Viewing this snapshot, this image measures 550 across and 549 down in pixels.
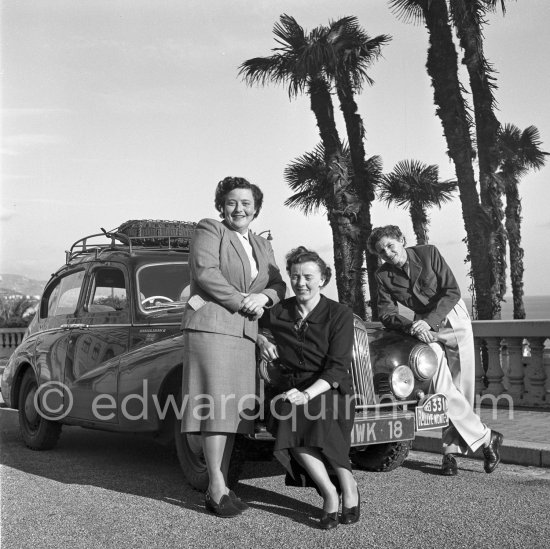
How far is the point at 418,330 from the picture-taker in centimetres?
597

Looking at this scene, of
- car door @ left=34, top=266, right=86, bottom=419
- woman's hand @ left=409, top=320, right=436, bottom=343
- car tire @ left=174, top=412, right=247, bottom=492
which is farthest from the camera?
car door @ left=34, top=266, right=86, bottom=419

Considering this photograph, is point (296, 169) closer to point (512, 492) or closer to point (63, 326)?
point (63, 326)

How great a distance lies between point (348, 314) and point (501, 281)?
24.3m

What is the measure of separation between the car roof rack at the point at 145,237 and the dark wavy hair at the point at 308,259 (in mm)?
2515

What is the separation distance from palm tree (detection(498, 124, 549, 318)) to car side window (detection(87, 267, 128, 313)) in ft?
97.2

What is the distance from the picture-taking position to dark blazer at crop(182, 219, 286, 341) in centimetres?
513

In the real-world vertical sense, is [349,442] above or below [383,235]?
below

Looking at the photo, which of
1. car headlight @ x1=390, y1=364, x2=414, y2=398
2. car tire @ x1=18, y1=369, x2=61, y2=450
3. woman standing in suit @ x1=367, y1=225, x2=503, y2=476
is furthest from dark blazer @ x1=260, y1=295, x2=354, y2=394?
car tire @ x1=18, y1=369, x2=61, y2=450

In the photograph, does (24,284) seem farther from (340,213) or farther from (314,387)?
(314,387)

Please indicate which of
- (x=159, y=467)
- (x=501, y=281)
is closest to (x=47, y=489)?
(x=159, y=467)

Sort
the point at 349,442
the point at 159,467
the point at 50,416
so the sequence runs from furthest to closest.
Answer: the point at 50,416, the point at 159,467, the point at 349,442

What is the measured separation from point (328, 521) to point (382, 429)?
0.84 m

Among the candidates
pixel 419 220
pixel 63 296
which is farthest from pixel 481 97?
pixel 63 296

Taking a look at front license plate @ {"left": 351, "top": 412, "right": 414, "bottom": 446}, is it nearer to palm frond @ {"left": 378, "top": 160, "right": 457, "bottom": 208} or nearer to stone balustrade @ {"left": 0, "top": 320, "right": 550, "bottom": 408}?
stone balustrade @ {"left": 0, "top": 320, "right": 550, "bottom": 408}
